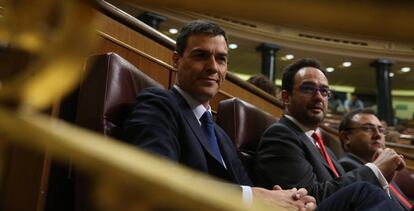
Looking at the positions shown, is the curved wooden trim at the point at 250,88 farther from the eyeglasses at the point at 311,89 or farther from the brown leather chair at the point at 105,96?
the brown leather chair at the point at 105,96

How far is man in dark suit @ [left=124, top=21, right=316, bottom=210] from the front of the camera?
0.66 m

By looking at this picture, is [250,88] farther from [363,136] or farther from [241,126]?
[241,126]

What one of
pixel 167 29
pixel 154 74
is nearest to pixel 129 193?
pixel 154 74

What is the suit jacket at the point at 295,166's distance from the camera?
0.83 m

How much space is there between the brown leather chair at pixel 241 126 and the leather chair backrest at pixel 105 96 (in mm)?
354

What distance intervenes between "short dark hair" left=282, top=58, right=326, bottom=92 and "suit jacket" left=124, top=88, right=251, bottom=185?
44 centimetres

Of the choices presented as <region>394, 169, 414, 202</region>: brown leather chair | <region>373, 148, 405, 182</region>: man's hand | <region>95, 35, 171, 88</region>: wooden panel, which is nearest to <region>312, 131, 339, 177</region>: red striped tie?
<region>373, 148, 405, 182</region>: man's hand

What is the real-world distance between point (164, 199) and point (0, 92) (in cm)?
8

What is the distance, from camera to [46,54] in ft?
0.52

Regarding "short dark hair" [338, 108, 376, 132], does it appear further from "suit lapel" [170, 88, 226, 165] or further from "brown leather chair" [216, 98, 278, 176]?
"suit lapel" [170, 88, 226, 165]

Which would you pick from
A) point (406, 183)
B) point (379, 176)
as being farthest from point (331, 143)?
point (379, 176)

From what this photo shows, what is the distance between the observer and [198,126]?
0.76 metres

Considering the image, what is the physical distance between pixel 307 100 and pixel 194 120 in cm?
45

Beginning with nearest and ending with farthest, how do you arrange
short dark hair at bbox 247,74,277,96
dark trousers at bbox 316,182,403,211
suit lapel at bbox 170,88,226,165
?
1. dark trousers at bbox 316,182,403,211
2. suit lapel at bbox 170,88,226,165
3. short dark hair at bbox 247,74,277,96
